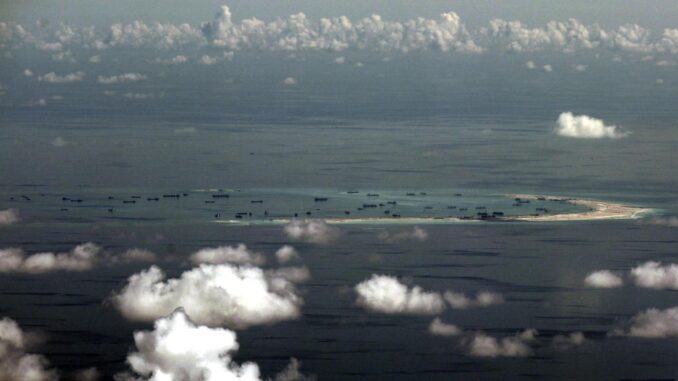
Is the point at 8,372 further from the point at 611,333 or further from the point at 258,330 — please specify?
the point at 611,333

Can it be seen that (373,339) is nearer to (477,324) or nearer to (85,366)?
(477,324)

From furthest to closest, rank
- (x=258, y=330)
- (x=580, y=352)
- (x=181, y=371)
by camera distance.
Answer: (x=258, y=330)
(x=580, y=352)
(x=181, y=371)

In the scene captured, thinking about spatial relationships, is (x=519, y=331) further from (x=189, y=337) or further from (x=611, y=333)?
(x=189, y=337)

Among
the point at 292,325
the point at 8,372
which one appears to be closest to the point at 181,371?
the point at 8,372

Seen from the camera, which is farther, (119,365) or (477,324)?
(477,324)

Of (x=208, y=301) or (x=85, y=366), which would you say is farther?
(x=208, y=301)

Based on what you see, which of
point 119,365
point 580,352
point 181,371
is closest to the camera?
point 181,371

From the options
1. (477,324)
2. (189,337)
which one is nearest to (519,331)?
(477,324)

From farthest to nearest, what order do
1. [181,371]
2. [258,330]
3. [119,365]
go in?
[258,330] → [119,365] → [181,371]
